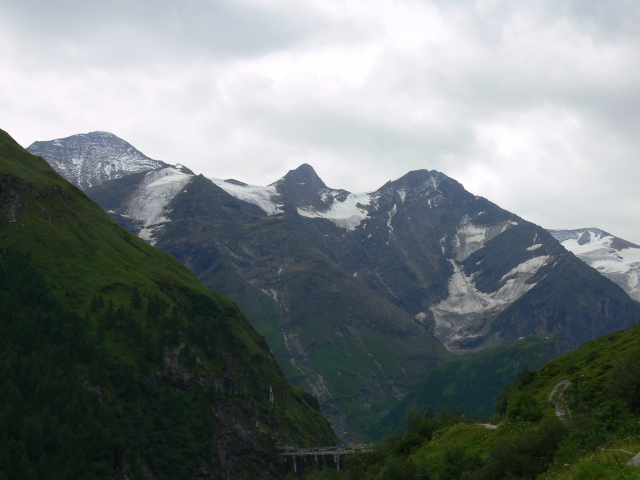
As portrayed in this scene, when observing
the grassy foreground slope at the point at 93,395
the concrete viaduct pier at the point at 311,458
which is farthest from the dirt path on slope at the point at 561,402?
the concrete viaduct pier at the point at 311,458

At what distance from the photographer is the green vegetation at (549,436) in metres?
44.1

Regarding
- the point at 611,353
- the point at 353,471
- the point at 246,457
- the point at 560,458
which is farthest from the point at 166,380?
the point at 560,458

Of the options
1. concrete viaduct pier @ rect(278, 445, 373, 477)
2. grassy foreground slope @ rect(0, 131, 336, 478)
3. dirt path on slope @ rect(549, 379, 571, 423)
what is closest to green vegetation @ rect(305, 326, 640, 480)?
dirt path on slope @ rect(549, 379, 571, 423)

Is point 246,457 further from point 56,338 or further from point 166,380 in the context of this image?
point 56,338

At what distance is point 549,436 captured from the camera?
51.4m

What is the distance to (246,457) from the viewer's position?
7490 inches

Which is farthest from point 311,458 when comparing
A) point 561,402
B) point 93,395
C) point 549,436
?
point 549,436

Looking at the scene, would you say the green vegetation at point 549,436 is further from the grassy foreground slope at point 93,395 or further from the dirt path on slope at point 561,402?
the grassy foreground slope at point 93,395

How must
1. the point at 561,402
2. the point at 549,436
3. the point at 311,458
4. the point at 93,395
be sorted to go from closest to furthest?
1. the point at 549,436
2. the point at 561,402
3. the point at 93,395
4. the point at 311,458

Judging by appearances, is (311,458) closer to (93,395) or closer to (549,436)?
(93,395)

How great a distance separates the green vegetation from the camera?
44094 mm

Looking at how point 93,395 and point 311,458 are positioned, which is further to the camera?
point 311,458

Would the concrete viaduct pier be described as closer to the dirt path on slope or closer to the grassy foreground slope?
the grassy foreground slope

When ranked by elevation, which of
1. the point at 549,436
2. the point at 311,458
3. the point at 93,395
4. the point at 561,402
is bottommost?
the point at 311,458
